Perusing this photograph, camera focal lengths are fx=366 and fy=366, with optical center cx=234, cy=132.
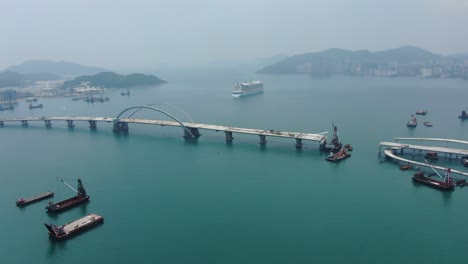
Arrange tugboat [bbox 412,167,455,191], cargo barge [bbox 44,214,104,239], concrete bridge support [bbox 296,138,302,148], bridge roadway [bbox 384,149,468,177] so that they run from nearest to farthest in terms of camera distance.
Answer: cargo barge [bbox 44,214,104,239] < tugboat [bbox 412,167,455,191] < bridge roadway [bbox 384,149,468,177] < concrete bridge support [bbox 296,138,302,148]

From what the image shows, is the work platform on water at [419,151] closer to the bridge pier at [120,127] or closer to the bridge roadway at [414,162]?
the bridge roadway at [414,162]

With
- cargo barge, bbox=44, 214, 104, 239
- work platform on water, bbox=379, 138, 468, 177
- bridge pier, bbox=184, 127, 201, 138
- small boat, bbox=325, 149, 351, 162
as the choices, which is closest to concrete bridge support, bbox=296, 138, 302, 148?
small boat, bbox=325, 149, 351, 162

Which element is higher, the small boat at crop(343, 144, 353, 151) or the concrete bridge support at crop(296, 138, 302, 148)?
the concrete bridge support at crop(296, 138, 302, 148)

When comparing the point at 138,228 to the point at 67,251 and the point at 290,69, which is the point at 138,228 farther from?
the point at 290,69

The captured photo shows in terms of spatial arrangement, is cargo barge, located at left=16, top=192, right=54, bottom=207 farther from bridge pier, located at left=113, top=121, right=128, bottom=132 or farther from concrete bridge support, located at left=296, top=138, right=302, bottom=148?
bridge pier, located at left=113, top=121, right=128, bottom=132

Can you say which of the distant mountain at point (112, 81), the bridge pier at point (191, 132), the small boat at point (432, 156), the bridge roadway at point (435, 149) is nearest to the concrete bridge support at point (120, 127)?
the bridge pier at point (191, 132)

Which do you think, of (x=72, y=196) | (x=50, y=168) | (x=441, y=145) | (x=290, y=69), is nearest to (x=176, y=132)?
(x=50, y=168)
